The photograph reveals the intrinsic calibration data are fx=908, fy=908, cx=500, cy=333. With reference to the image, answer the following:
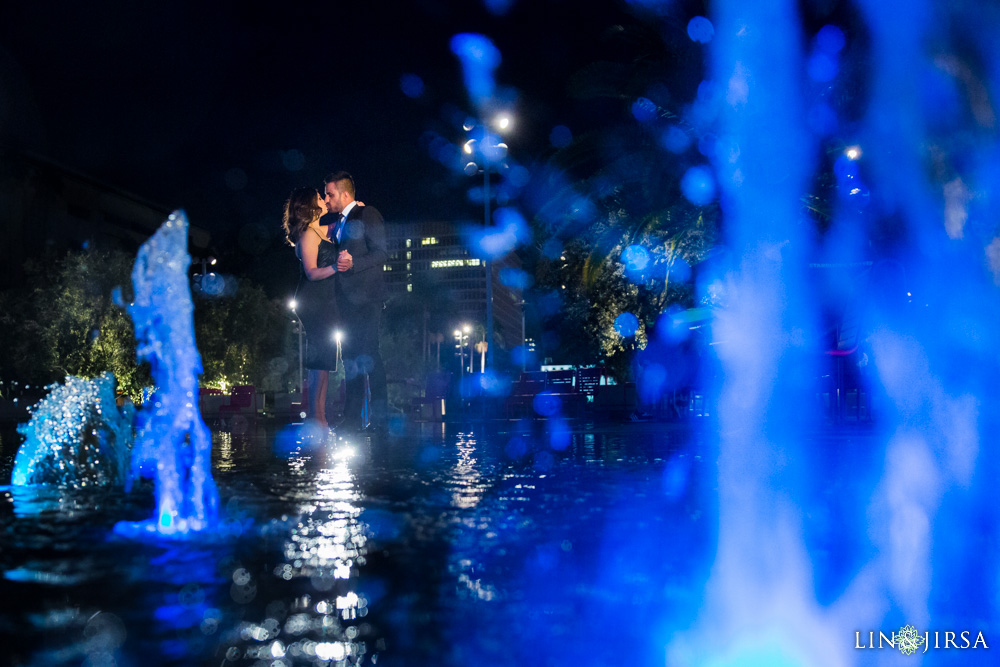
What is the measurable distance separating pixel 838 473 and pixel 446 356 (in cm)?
7440

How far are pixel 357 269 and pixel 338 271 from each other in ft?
0.60

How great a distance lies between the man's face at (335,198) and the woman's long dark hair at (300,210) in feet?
0.98

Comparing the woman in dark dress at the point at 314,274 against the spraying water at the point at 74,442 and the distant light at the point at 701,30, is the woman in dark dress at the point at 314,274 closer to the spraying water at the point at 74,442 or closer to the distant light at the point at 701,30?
the spraying water at the point at 74,442

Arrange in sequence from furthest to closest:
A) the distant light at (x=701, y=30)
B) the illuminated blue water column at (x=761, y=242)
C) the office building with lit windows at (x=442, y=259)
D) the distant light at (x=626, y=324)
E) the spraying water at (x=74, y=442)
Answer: the office building with lit windows at (x=442, y=259) < the distant light at (x=626, y=324) < the distant light at (x=701, y=30) < the illuminated blue water column at (x=761, y=242) < the spraying water at (x=74, y=442)

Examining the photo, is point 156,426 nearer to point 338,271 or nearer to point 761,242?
point 338,271

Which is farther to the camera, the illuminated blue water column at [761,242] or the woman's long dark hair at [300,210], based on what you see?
the illuminated blue water column at [761,242]

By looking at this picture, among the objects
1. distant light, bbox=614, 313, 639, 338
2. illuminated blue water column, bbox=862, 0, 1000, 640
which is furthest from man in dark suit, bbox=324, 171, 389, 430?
distant light, bbox=614, 313, 639, 338

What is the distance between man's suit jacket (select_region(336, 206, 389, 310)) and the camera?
833 cm

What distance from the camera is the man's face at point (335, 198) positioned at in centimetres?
845

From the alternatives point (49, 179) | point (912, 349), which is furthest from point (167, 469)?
point (49, 179)

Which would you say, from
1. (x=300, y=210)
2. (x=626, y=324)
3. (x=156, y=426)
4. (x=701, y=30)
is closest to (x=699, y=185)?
(x=701, y=30)

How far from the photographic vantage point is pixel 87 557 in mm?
3766

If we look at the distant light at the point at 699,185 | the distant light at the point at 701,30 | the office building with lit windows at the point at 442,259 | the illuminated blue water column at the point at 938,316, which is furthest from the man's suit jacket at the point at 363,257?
the office building with lit windows at the point at 442,259

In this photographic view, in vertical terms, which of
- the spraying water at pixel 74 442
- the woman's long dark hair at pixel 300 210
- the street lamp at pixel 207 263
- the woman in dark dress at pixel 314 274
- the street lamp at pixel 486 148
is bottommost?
the spraying water at pixel 74 442
